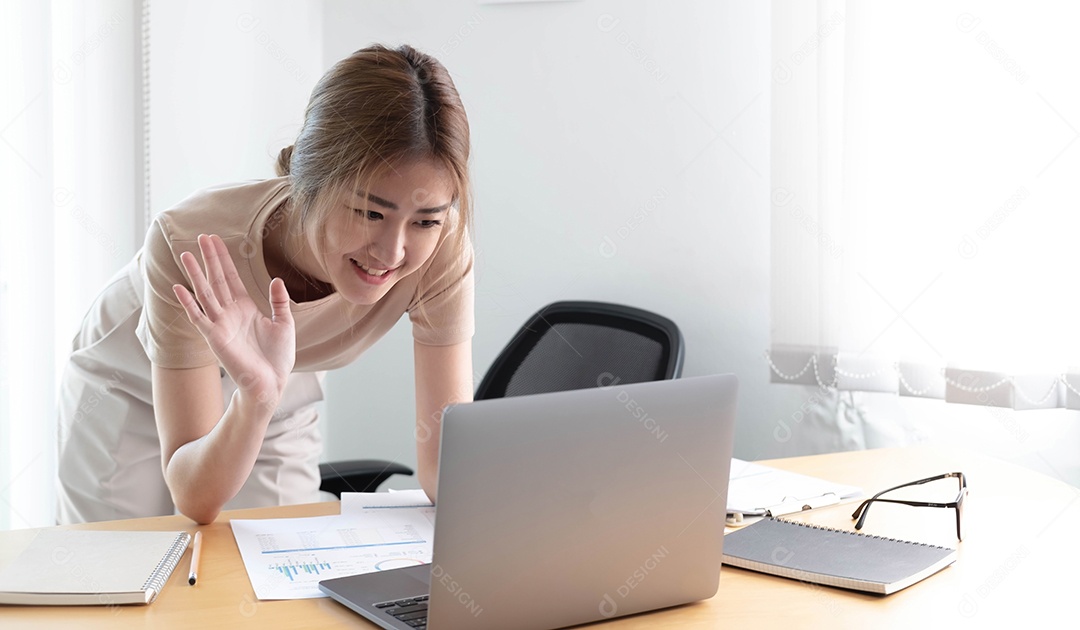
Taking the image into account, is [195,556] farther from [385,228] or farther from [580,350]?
[580,350]

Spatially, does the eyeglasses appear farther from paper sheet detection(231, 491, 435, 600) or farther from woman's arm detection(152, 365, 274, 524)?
woman's arm detection(152, 365, 274, 524)

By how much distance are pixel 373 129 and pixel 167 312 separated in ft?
1.25

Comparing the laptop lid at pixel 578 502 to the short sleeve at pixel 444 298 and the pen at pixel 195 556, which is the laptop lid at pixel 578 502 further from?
the short sleeve at pixel 444 298

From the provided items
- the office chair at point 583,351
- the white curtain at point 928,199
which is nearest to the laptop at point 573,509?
the office chair at point 583,351

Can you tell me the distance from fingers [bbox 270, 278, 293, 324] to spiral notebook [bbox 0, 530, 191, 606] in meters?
0.31

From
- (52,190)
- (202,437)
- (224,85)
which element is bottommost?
(202,437)

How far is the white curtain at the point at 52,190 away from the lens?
6.66ft

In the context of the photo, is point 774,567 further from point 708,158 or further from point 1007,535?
point 708,158

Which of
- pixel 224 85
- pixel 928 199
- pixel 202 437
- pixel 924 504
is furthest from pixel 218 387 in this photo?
pixel 928 199

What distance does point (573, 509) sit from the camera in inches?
36.0

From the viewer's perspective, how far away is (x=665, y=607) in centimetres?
103

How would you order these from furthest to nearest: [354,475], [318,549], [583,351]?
[583,351], [354,475], [318,549]

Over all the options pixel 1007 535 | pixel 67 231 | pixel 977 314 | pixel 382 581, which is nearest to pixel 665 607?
pixel 382 581

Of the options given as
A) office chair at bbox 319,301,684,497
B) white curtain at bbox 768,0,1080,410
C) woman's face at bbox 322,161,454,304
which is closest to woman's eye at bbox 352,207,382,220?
woman's face at bbox 322,161,454,304
